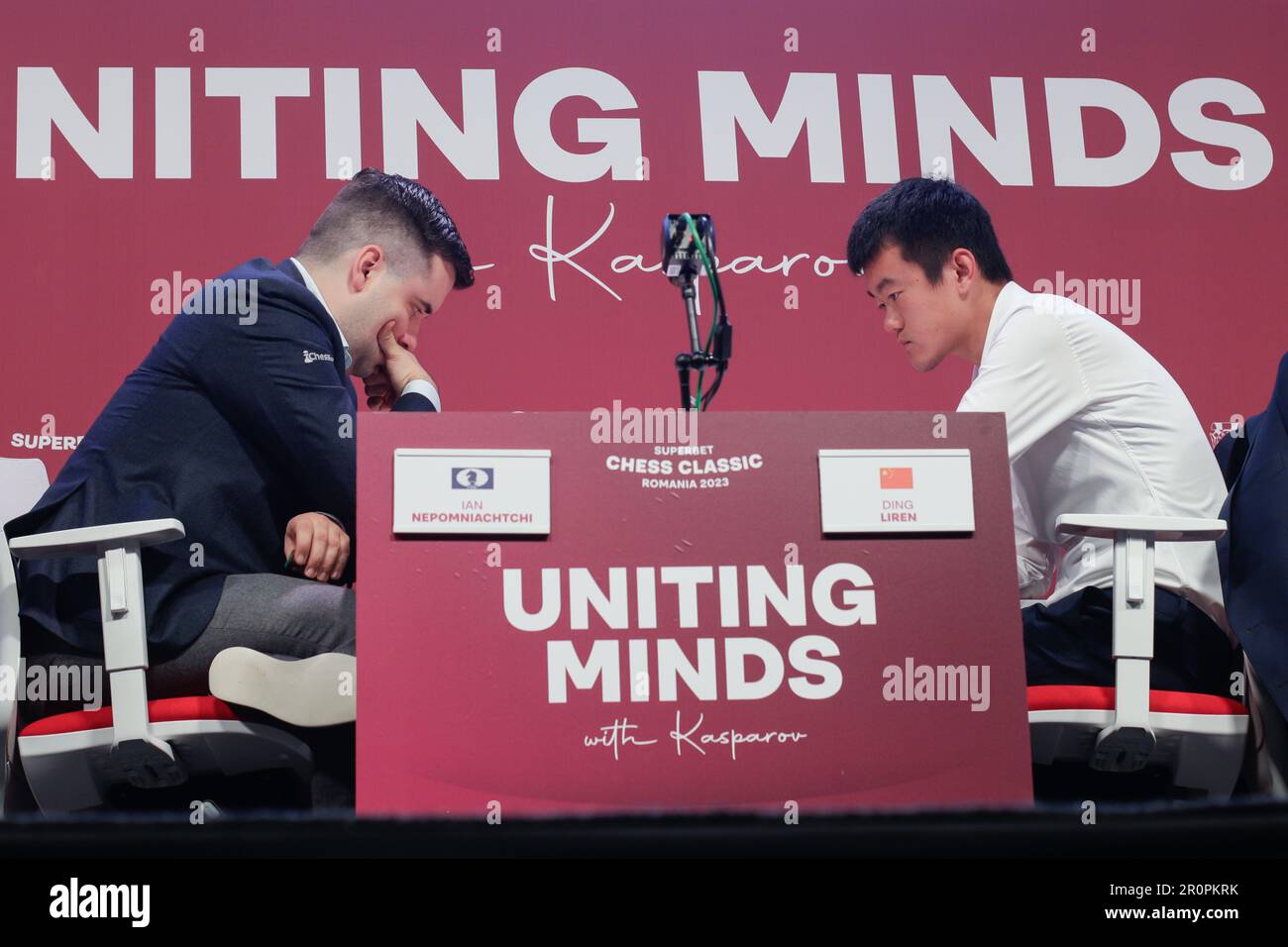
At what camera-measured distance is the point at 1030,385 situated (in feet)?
8.57

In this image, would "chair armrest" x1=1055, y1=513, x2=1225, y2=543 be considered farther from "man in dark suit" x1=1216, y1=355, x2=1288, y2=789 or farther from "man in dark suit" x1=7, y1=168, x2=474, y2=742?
"man in dark suit" x1=7, y1=168, x2=474, y2=742

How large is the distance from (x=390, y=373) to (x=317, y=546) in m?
0.63

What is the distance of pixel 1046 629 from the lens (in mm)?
2395

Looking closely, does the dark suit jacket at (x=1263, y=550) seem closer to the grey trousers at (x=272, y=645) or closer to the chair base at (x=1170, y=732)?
the chair base at (x=1170, y=732)

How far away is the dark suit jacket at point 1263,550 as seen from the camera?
226cm

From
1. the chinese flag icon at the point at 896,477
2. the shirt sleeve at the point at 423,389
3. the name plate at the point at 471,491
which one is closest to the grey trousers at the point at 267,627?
the name plate at the point at 471,491

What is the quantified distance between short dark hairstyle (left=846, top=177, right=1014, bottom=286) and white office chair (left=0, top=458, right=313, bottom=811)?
1.61 m

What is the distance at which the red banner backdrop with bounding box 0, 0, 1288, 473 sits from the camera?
3.52 m

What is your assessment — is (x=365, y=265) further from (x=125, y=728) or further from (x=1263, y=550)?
(x=1263, y=550)

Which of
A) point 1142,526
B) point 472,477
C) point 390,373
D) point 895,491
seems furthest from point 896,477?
point 390,373

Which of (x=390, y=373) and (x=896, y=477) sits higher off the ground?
(x=390, y=373)
